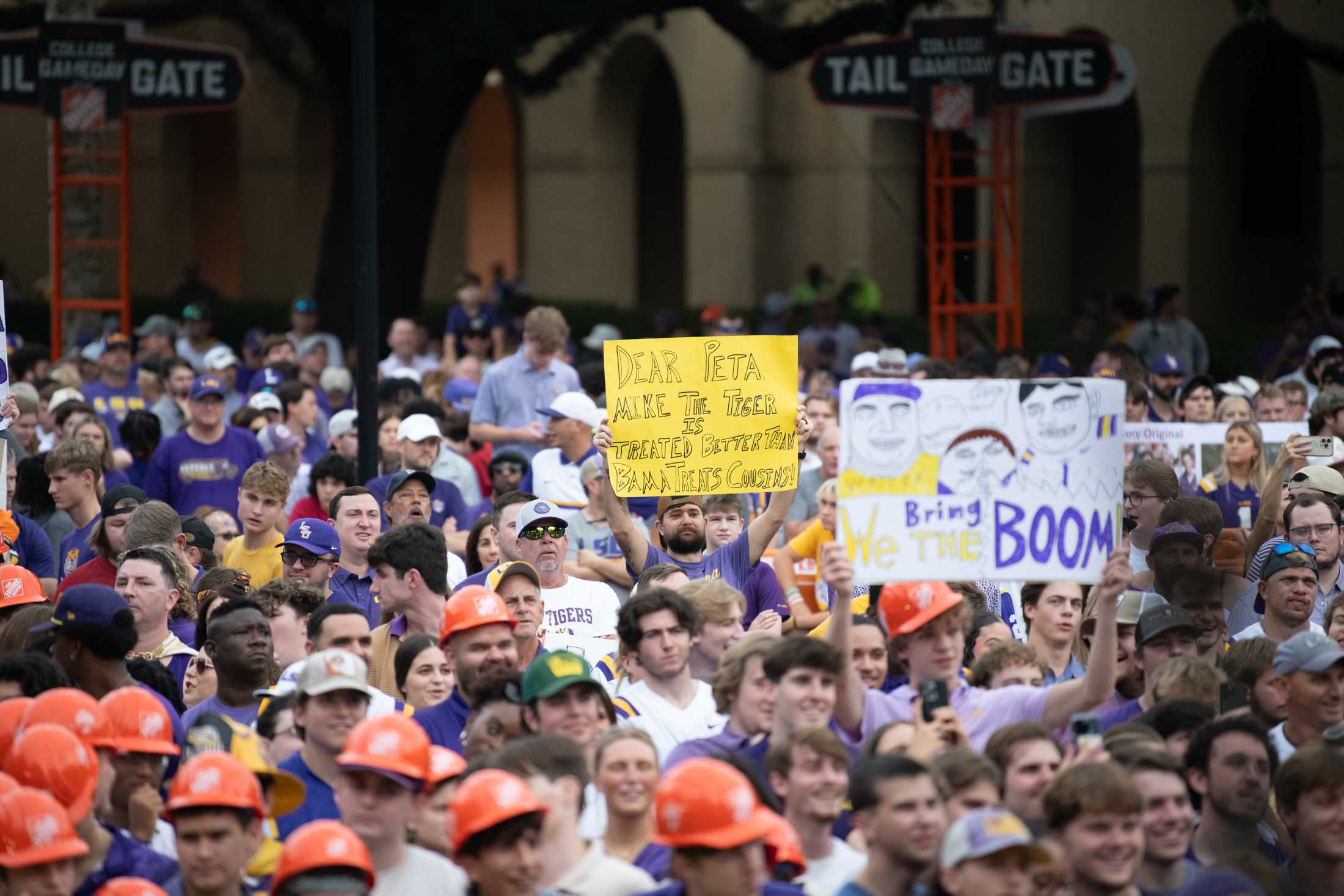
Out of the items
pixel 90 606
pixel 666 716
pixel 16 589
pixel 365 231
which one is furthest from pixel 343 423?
pixel 666 716

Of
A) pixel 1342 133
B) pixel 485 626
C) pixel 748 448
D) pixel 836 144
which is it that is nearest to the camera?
pixel 485 626

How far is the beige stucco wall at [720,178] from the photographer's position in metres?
24.1

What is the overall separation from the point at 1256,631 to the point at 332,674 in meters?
3.97

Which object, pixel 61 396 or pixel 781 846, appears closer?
pixel 781 846

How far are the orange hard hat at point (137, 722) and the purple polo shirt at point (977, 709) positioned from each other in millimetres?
2225

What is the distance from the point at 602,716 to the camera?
6449 mm

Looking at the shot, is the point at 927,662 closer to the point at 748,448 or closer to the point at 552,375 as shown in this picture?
the point at 748,448

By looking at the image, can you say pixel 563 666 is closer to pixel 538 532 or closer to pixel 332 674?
pixel 332 674

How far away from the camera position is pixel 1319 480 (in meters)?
9.88

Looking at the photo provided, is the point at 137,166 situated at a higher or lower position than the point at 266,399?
higher

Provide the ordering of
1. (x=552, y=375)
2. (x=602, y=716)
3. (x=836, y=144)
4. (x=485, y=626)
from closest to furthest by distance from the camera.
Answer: (x=602, y=716), (x=485, y=626), (x=552, y=375), (x=836, y=144)

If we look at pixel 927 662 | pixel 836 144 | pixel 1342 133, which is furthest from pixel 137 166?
pixel 927 662

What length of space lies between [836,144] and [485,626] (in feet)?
67.8

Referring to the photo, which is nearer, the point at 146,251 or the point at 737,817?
the point at 737,817
